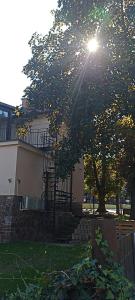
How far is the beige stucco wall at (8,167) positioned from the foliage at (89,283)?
48.0 ft

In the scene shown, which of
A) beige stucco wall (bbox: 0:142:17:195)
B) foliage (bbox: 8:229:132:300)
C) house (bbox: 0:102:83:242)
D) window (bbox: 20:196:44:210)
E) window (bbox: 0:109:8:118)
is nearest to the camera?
foliage (bbox: 8:229:132:300)

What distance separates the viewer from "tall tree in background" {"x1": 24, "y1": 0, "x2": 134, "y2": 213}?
1703cm

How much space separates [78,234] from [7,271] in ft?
29.9

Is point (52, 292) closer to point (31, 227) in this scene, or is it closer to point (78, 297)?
point (78, 297)

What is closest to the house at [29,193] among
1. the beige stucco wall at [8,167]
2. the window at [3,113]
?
the beige stucco wall at [8,167]

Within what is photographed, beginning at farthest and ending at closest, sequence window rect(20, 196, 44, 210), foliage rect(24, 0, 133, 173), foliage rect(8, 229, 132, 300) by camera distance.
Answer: window rect(20, 196, 44, 210)
foliage rect(24, 0, 133, 173)
foliage rect(8, 229, 132, 300)

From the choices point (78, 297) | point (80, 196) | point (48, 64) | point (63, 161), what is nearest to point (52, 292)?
point (78, 297)

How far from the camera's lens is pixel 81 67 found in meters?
17.8

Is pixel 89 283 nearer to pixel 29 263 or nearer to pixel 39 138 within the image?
pixel 29 263

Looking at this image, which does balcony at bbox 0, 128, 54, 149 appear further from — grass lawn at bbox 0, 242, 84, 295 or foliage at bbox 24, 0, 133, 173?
grass lawn at bbox 0, 242, 84, 295

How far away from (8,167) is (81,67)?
5.47 m

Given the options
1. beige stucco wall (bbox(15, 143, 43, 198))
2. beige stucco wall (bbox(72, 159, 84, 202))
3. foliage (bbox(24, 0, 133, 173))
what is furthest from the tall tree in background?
beige stucco wall (bbox(72, 159, 84, 202))

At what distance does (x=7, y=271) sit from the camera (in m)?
9.47

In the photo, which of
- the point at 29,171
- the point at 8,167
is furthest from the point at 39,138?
the point at 8,167
